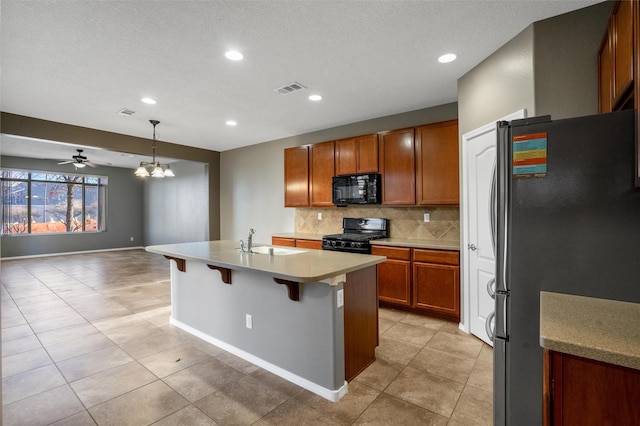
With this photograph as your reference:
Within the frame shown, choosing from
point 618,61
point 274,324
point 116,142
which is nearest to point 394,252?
point 274,324

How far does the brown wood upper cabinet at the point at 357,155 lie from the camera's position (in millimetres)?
4344

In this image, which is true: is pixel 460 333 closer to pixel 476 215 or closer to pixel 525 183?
pixel 476 215

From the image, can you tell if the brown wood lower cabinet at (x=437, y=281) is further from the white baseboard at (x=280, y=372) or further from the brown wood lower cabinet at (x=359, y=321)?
the white baseboard at (x=280, y=372)

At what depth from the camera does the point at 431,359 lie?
270 cm

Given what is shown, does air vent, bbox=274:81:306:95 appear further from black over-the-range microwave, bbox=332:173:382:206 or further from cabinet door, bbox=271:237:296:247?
cabinet door, bbox=271:237:296:247

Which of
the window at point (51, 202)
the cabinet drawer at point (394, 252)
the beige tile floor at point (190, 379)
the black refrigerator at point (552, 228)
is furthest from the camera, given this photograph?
the window at point (51, 202)

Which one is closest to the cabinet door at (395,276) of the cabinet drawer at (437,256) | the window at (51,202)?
the cabinet drawer at (437,256)

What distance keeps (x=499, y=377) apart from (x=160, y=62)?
3400 millimetres

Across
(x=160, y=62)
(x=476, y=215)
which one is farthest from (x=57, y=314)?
(x=476, y=215)

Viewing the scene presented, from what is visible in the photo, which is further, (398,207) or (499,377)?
(398,207)

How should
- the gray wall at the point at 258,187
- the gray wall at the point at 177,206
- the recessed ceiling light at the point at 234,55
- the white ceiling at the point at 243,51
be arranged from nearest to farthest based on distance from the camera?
1. the white ceiling at the point at 243,51
2. the recessed ceiling light at the point at 234,55
3. the gray wall at the point at 258,187
4. the gray wall at the point at 177,206

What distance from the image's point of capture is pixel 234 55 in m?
2.71

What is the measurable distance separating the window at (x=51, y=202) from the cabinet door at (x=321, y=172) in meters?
7.83

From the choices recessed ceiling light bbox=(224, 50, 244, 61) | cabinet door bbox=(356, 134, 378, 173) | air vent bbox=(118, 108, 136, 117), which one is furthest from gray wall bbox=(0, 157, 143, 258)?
cabinet door bbox=(356, 134, 378, 173)
